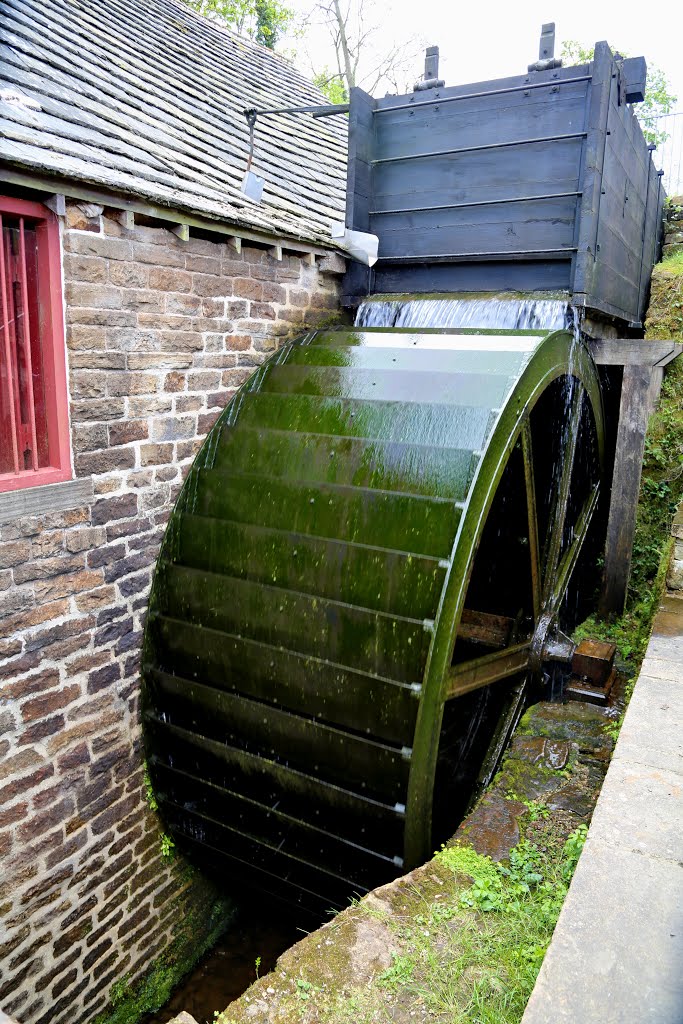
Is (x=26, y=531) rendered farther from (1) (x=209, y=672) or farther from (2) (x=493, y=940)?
(2) (x=493, y=940)

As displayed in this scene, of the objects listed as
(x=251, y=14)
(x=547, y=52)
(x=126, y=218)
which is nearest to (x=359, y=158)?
(x=547, y=52)

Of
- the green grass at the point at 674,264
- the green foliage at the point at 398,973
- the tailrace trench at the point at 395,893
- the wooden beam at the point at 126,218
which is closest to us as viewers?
the green foliage at the point at 398,973

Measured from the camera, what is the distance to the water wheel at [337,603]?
3.22 metres

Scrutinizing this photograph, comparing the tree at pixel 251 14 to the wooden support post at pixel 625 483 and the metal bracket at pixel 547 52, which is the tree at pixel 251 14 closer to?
the metal bracket at pixel 547 52

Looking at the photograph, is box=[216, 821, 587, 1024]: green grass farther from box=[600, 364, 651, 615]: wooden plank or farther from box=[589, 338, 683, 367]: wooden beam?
box=[589, 338, 683, 367]: wooden beam

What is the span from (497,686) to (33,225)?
3.61m

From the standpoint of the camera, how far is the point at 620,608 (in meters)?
5.00

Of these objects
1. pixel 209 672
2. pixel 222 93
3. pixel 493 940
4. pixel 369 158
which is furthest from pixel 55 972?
pixel 222 93

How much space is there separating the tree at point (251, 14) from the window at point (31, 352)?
39.1 feet

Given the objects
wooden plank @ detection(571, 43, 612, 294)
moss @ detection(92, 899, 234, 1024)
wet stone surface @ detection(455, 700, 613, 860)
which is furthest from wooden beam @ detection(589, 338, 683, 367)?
moss @ detection(92, 899, 234, 1024)

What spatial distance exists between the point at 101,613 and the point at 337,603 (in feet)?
3.88

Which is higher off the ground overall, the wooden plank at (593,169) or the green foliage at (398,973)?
the wooden plank at (593,169)

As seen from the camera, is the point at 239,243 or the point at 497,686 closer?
the point at 239,243

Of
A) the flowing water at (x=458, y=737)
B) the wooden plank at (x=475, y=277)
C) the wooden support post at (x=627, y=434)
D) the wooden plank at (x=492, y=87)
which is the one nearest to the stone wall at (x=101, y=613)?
the flowing water at (x=458, y=737)
